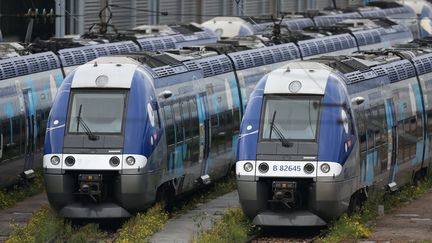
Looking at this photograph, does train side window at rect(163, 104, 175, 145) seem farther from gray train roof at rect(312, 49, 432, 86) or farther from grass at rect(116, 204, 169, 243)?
gray train roof at rect(312, 49, 432, 86)

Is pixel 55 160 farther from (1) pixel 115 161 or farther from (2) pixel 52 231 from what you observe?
(2) pixel 52 231

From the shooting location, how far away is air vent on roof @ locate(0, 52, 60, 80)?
28.7 meters

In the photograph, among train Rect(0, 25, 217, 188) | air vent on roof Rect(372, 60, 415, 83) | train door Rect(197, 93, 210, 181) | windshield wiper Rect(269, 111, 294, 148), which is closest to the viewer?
windshield wiper Rect(269, 111, 294, 148)

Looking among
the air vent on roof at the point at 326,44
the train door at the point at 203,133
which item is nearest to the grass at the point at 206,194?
the train door at the point at 203,133

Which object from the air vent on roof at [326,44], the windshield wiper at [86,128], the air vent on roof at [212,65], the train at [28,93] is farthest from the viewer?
the air vent on roof at [326,44]

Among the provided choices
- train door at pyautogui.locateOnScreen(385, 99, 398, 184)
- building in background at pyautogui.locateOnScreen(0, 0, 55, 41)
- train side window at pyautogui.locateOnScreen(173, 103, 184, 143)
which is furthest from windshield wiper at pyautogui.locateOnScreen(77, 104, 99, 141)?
building in background at pyautogui.locateOnScreen(0, 0, 55, 41)

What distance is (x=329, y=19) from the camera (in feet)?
179

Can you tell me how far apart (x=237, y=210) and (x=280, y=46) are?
1080 cm

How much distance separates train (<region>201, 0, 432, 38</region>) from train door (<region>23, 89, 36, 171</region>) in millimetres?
11639

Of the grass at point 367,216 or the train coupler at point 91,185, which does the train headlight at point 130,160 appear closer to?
the train coupler at point 91,185

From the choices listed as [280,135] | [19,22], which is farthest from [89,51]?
[19,22]

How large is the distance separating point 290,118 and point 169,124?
291 cm

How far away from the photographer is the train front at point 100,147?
24281 millimetres

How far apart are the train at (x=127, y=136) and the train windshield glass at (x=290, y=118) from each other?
210cm
